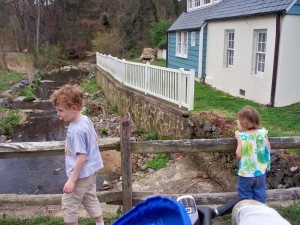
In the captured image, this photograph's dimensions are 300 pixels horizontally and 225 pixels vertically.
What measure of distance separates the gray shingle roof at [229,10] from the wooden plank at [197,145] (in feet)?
18.6

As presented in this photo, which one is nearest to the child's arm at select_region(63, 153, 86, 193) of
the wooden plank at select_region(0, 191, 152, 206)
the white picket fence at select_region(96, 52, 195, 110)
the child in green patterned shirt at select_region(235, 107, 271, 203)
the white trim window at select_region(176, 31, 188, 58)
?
the wooden plank at select_region(0, 191, 152, 206)

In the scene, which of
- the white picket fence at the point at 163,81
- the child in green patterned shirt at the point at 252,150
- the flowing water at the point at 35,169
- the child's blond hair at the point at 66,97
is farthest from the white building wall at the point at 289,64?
the child's blond hair at the point at 66,97

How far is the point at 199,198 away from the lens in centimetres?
371

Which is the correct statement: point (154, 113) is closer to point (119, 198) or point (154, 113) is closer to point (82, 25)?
point (119, 198)

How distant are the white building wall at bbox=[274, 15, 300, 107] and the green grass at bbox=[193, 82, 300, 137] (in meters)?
0.30

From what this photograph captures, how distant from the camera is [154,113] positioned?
30.3ft

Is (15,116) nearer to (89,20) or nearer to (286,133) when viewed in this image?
(286,133)

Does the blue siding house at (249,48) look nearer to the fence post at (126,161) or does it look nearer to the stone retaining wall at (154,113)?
the stone retaining wall at (154,113)

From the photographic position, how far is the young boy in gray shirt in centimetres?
290

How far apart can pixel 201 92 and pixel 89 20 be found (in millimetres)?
35996

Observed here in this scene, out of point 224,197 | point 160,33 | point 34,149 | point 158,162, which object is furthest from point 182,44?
point 34,149

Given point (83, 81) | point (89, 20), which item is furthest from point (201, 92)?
point (89, 20)

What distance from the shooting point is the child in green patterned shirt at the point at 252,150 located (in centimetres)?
335

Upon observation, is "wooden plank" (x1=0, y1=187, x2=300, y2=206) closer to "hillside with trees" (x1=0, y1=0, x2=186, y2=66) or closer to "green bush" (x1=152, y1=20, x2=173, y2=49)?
"hillside with trees" (x1=0, y1=0, x2=186, y2=66)
